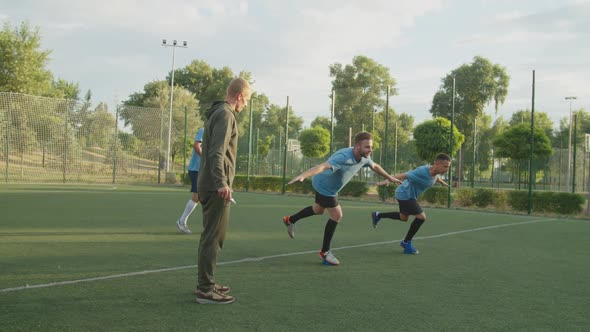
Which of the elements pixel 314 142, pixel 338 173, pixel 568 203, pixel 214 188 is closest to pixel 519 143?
pixel 568 203

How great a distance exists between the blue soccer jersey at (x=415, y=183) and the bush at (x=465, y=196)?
9.59m

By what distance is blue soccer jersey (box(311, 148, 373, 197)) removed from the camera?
5305mm

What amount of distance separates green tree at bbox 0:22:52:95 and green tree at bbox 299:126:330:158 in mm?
15505

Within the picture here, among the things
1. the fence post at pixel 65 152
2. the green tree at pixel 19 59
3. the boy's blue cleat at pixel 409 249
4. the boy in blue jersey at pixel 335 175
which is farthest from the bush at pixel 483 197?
the green tree at pixel 19 59

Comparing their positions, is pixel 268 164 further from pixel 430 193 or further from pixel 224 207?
pixel 224 207

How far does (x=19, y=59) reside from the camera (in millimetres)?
26656

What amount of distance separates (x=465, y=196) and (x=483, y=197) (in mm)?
567

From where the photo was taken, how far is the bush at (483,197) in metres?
15.2

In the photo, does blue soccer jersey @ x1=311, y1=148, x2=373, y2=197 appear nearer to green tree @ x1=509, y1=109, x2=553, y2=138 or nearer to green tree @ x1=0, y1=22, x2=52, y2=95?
green tree @ x1=0, y1=22, x2=52, y2=95

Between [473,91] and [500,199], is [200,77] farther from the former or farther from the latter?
[500,199]

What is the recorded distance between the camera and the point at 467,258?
19.7ft

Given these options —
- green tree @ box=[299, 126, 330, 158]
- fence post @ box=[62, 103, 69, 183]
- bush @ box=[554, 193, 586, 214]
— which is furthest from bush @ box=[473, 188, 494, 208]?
fence post @ box=[62, 103, 69, 183]

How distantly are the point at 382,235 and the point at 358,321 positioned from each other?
482 centimetres

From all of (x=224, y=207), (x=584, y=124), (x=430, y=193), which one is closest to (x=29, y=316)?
(x=224, y=207)
